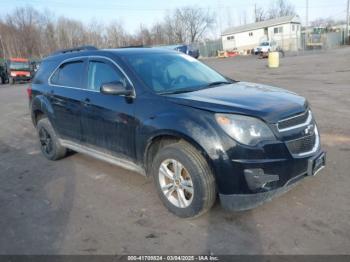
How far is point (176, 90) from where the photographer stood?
4164 mm

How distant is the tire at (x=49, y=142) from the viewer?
5797 mm

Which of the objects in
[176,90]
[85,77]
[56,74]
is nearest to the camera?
[176,90]

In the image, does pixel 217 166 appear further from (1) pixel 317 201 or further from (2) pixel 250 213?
(1) pixel 317 201

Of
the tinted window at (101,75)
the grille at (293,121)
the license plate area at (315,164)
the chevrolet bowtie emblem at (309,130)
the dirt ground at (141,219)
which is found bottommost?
the dirt ground at (141,219)

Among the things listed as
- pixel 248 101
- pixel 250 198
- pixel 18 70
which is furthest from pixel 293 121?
pixel 18 70

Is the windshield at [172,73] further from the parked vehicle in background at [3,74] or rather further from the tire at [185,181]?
the parked vehicle in background at [3,74]

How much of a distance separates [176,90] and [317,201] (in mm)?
2041

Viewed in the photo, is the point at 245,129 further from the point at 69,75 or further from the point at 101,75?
the point at 69,75

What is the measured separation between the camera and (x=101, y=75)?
4.69m

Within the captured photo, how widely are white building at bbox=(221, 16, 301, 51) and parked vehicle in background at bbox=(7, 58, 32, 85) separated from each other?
4252 centimetres

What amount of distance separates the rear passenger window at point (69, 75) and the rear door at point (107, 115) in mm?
258

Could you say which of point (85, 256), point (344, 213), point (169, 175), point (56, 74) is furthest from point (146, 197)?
point (56, 74)

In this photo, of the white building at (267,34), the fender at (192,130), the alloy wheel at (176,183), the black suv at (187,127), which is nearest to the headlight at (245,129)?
the black suv at (187,127)

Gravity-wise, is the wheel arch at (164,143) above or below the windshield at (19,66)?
below
